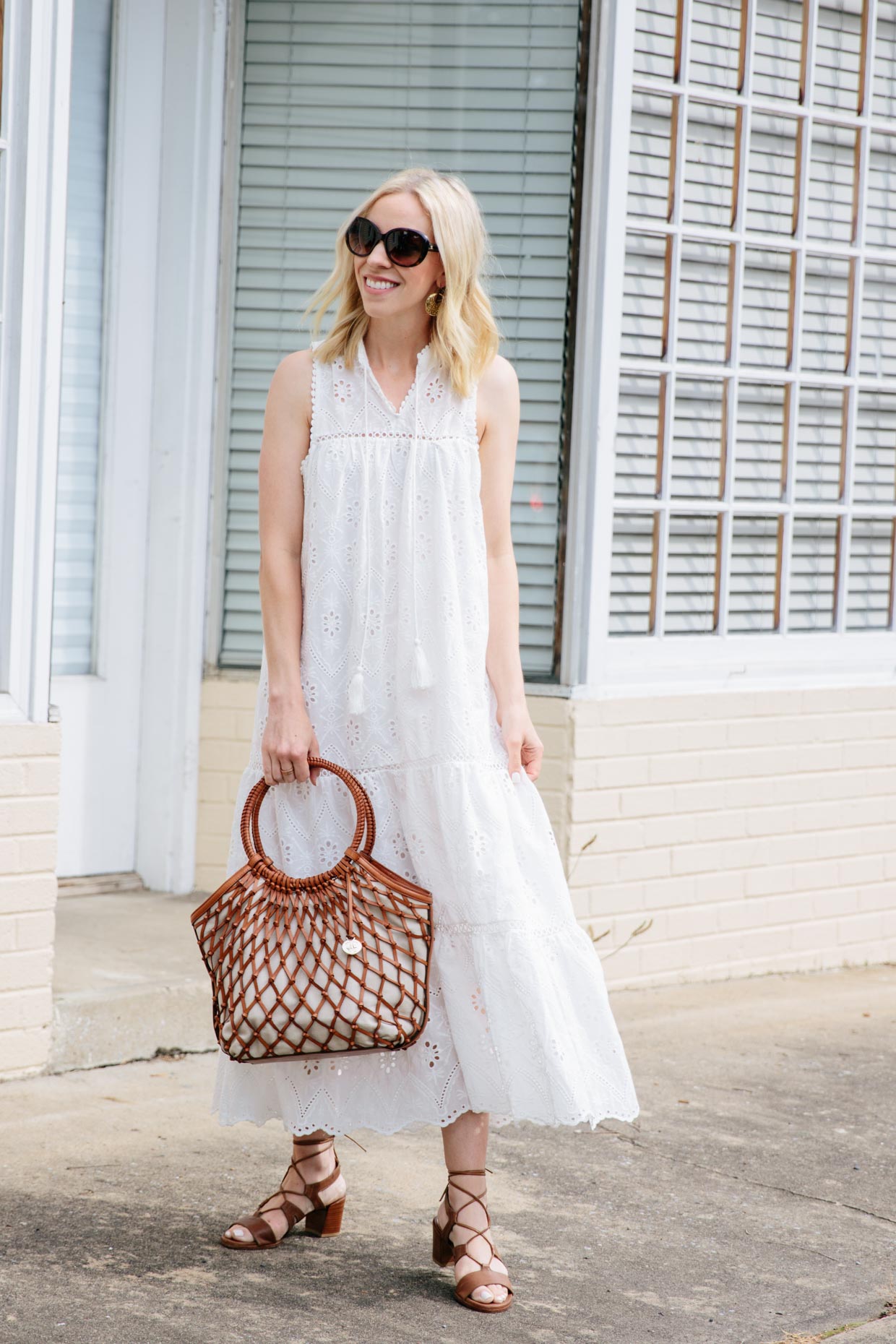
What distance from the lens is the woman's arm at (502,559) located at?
3064mm

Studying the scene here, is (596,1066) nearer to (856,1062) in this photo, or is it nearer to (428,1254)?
(428,1254)

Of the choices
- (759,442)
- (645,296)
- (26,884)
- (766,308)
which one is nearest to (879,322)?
(766,308)

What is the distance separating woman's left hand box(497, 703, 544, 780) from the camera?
3059 mm

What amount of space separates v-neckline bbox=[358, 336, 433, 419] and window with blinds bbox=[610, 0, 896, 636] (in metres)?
2.16

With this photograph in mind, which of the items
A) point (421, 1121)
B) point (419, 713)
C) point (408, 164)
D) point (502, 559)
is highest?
point (408, 164)

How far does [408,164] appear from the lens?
17.3 feet

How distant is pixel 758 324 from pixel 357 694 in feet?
9.86

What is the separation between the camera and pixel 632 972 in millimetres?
5137

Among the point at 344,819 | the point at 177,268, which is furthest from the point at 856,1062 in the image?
the point at 177,268

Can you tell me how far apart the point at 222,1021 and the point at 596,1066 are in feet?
2.20

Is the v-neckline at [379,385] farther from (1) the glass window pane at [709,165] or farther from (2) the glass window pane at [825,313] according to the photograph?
(2) the glass window pane at [825,313]

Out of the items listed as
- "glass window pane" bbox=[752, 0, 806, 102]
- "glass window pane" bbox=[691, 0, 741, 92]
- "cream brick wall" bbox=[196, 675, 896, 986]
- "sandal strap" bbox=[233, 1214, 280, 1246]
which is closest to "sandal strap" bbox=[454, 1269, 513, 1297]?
→ "sandal strap" bbox=[233, 1214, 280, 1246]

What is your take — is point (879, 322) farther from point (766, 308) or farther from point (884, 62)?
point (884, 62)

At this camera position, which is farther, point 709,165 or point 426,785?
point 709,165
